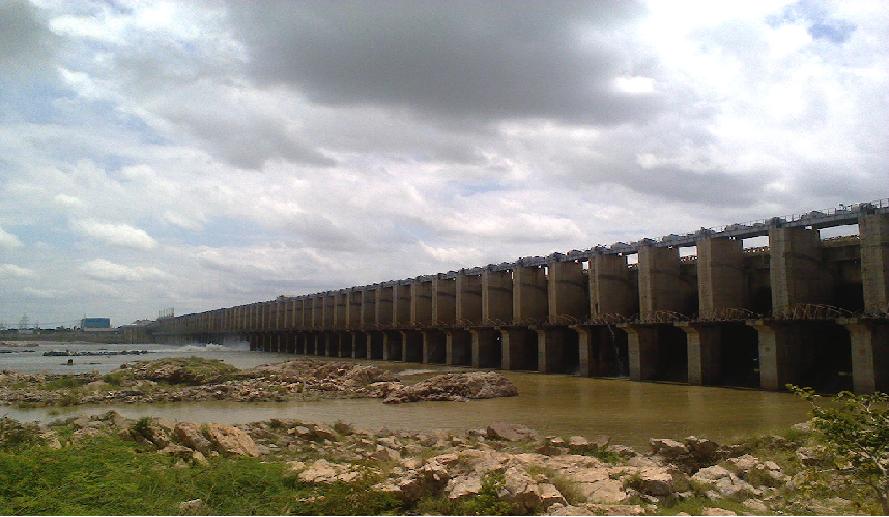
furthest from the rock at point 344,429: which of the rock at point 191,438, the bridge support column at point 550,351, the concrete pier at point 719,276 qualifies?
the bridge support column at point 550,351

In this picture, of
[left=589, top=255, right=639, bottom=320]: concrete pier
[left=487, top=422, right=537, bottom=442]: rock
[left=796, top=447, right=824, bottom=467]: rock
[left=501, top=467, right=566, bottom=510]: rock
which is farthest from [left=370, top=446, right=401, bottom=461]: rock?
[left=589, top=255, right=639, bottom=320]: concrete pier

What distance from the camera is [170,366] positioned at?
108 feet

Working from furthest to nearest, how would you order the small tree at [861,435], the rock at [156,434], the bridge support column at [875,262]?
the bridge support column at [875,262] < the rock at [156,434] < the small tree at [861,435]

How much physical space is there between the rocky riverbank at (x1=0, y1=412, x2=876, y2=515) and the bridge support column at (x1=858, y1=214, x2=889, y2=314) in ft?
48.4

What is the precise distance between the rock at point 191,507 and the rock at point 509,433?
26.0ft

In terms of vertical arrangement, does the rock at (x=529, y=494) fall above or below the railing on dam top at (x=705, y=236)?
below

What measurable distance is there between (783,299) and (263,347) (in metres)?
93.6

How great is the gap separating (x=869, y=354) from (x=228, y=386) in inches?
1037

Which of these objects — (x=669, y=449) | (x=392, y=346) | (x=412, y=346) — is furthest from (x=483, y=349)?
(x=669, y=449)

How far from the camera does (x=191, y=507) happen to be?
8266 millimetres

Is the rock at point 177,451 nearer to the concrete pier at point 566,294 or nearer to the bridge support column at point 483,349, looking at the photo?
the concrete pier at point 566,294

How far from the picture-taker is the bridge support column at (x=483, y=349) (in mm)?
47156

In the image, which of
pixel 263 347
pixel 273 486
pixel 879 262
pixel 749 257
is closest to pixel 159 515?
pixel 273 486

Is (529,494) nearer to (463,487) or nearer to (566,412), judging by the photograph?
(463,487)
